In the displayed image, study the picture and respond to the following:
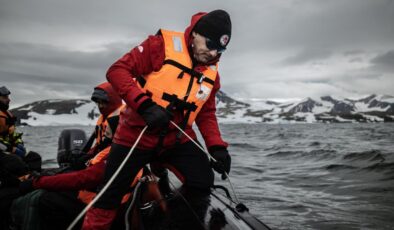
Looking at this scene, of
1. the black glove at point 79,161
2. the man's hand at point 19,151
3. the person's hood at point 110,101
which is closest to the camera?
the black glove at point 79,161

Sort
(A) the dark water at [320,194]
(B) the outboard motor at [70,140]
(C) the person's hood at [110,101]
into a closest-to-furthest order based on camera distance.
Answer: (C) the person's hood at [110,101] < (A) the dark water at [320,194] < (B) the outboard motor at [70,140]

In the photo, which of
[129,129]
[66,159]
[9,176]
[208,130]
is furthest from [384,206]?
[9,176]

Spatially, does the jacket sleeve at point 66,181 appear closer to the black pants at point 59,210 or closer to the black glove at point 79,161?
the black pants at point 59,210

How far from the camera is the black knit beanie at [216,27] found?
289 centimetres

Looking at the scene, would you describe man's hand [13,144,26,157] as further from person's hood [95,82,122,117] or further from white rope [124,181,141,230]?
white rope [124,181,141,230]

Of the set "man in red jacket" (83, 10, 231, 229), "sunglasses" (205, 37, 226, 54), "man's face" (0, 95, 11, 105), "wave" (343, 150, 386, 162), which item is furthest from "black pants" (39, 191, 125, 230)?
"wave" (343, 150, 386, 162)

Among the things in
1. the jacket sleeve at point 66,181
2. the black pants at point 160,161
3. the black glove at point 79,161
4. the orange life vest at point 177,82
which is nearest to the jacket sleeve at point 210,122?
the black pants at point 160,161

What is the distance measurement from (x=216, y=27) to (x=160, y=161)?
1.52 metres

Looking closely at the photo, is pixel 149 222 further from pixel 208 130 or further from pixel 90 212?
pixel 208 130

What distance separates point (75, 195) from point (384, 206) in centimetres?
583

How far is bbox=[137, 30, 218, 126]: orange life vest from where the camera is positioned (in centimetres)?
285

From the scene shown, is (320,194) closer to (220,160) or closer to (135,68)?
(220,160)

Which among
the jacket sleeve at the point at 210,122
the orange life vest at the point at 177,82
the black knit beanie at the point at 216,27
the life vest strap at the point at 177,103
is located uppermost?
the black knit beanie at the point at 216,27

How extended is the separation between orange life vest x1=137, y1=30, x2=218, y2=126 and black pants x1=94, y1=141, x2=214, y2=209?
378 millimetres
